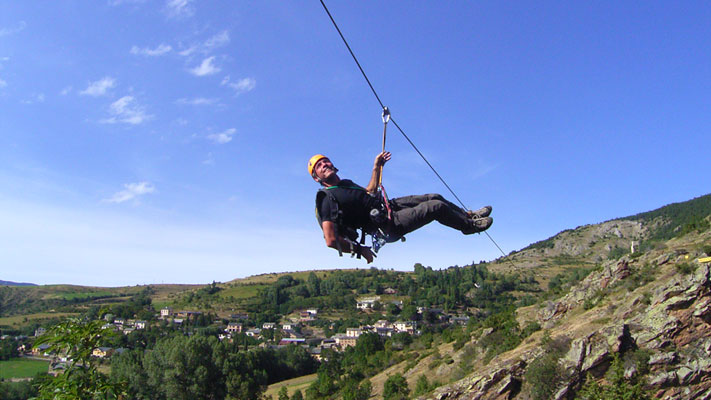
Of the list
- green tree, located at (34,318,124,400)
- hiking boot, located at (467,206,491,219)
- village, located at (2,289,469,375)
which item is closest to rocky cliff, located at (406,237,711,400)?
hiking boot, located at (467,206,491,219)

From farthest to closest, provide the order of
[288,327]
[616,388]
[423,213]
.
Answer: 1. [288,327]
2. [616,388]
3. [423,213]

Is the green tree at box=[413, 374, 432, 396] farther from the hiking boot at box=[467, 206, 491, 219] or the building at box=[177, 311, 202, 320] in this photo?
the building at box=[177, 311, 202, 320]

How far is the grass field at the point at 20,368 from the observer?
307 feet

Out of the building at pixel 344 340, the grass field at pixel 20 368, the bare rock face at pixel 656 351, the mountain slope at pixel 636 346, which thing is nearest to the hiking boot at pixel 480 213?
the mountain slope at pixel 636 346

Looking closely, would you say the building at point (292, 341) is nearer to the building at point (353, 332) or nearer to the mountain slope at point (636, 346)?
the building at point (353, 332)

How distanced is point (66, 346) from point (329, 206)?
4.21 meters

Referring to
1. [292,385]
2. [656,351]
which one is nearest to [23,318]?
[292,385]

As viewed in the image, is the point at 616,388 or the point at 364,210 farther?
the point at 616,388

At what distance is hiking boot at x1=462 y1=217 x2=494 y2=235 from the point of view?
7.98 meters

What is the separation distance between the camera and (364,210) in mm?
7324

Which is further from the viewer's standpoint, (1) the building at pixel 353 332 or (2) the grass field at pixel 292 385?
(1) the building at pixel 353 332

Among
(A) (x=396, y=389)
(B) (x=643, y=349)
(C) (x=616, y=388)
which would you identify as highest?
(B) (x=643, y=349)

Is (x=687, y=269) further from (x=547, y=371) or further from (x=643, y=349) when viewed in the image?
(x=547, y=371)

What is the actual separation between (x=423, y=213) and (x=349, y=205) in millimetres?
1230
